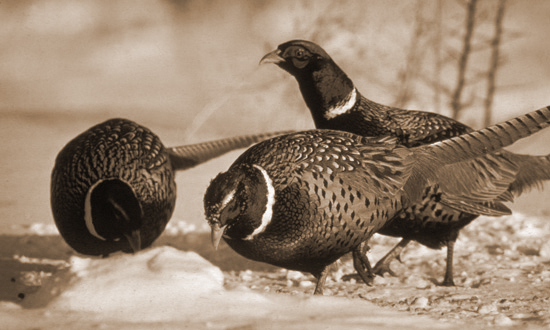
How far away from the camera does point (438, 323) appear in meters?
3.11

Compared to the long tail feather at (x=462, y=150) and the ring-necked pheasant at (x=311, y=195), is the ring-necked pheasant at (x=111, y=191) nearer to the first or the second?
the ring-necked pheasant at (x=311, y=195)

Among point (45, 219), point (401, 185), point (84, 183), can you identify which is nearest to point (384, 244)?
point (401, 185)

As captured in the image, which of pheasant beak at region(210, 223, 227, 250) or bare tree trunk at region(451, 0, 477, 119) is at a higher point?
bare tree trunk at region(451, 0, 477, 119)

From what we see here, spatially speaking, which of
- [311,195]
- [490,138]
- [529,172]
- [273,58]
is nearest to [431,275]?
[529,172]

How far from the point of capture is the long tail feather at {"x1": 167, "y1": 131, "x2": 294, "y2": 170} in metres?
4.53

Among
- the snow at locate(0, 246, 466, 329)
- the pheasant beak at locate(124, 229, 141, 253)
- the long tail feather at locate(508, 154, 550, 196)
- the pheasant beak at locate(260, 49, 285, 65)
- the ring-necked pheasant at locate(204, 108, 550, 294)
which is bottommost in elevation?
the snow at locate(0, 246, 466, 329)

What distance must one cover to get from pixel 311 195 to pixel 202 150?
1.60 meters

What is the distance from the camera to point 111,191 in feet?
11.9

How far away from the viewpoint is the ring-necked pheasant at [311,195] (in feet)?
10.3

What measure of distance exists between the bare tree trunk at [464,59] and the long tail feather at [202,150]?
340cm

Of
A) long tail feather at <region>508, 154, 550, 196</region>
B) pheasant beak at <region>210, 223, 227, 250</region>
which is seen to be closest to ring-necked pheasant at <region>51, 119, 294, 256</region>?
pheasant beak at <region>210, 223, 227, 250</region>

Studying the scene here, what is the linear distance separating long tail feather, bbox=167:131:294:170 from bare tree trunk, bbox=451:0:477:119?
11.2ft

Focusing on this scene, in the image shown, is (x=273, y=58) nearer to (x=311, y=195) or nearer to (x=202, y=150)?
(x=202, y=150)

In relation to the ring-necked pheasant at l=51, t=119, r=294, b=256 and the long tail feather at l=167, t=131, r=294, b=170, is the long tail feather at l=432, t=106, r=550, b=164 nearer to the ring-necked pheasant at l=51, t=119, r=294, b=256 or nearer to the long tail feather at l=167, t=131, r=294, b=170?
the long tail feather at l=167, t=131, r=294, b=170
